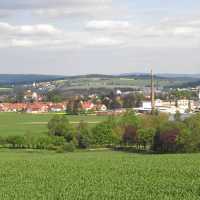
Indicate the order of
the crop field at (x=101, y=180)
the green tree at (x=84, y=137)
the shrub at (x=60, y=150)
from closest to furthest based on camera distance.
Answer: the crop field at (x=101, y=180) < the shrub at (x=60, y=150) < the green tree at (x=84, y=137)

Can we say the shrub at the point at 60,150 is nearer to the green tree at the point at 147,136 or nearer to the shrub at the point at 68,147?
the shrub at the point at 68,147

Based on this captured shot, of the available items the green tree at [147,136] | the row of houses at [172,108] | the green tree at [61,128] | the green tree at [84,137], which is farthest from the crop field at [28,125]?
the row of houses at [172,108]

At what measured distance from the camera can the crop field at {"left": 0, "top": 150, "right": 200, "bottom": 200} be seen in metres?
23.8

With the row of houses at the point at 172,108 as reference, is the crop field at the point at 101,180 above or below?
above

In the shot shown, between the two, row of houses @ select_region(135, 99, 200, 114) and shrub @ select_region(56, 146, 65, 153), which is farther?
row of houses @ select_region(135, 99, 200, 114)

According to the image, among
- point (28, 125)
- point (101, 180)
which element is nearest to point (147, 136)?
point (101, 180)

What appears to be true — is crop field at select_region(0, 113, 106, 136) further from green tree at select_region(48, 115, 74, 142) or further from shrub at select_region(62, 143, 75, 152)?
shrub at select_region(62, 143, 75, 152)

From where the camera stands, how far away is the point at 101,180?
28062 mm

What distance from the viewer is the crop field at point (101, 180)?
935 inches

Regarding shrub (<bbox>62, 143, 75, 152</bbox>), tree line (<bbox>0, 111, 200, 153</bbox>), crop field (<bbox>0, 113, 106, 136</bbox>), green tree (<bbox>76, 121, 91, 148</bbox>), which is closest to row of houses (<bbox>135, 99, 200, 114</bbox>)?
crop field (<bbox>0, 113, 106, 136</bbox>)

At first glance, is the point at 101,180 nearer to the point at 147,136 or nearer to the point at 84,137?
the point at 147,136

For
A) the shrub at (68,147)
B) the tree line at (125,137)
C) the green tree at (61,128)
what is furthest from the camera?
the green tree at (61,128)

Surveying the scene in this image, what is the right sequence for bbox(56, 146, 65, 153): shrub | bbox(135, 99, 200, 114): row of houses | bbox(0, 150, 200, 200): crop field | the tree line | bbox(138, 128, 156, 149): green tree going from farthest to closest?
bbox(135, 99, 200, 114): row of houses
bbox(138, 128, 156, 149): green tree
bbox(56, 146, 65, 153): shrub
the tree line
bbox(0, 150, 200, 200): crop field

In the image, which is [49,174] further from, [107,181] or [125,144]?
[125,144]
